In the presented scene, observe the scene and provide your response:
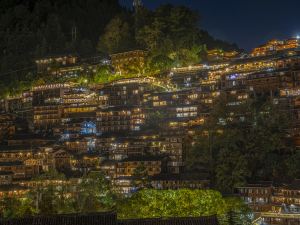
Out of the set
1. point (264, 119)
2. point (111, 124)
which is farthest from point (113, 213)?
point (111, 124)

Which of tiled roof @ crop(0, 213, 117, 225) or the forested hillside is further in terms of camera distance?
the forested hillside

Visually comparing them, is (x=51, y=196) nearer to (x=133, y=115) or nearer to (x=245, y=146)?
(x=245, y=146)

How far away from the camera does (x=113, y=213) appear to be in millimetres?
22281

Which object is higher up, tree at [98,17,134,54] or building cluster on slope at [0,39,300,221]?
tree at [98,17,134,54]

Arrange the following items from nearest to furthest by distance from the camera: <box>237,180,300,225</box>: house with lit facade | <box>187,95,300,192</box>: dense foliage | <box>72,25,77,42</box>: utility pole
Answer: <box>237,180,300,225</box>: house with lit facade < <box>187,95,300,192</box>: dense foliage < <box>72,25,77,42</box>: utility pole

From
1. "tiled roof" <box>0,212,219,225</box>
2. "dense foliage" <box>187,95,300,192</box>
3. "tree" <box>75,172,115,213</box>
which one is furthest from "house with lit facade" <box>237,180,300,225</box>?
"tiled roof" <box>0,212,219,225</box>

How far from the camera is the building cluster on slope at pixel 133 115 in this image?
1993 inches

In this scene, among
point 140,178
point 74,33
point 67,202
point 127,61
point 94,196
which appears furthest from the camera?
point 74,33

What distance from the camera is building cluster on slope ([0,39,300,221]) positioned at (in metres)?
50.6

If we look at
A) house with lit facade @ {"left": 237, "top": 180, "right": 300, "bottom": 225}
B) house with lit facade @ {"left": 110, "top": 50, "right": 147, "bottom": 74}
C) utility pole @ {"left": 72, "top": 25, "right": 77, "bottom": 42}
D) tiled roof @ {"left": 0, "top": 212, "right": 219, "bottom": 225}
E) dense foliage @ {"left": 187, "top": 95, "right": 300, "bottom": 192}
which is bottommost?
house with lit facade @ {"left": 237, "top": 180, "right": 300, "bottom": 225}

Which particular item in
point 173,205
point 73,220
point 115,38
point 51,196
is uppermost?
point 115,38

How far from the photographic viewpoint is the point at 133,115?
5741 centimetres

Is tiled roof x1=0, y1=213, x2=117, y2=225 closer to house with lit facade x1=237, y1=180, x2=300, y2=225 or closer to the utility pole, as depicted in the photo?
house with lit facade x1=237, y1=180, x2=300, y2=225

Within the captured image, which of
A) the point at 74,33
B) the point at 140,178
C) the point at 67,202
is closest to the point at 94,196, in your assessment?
the point at 67,202
